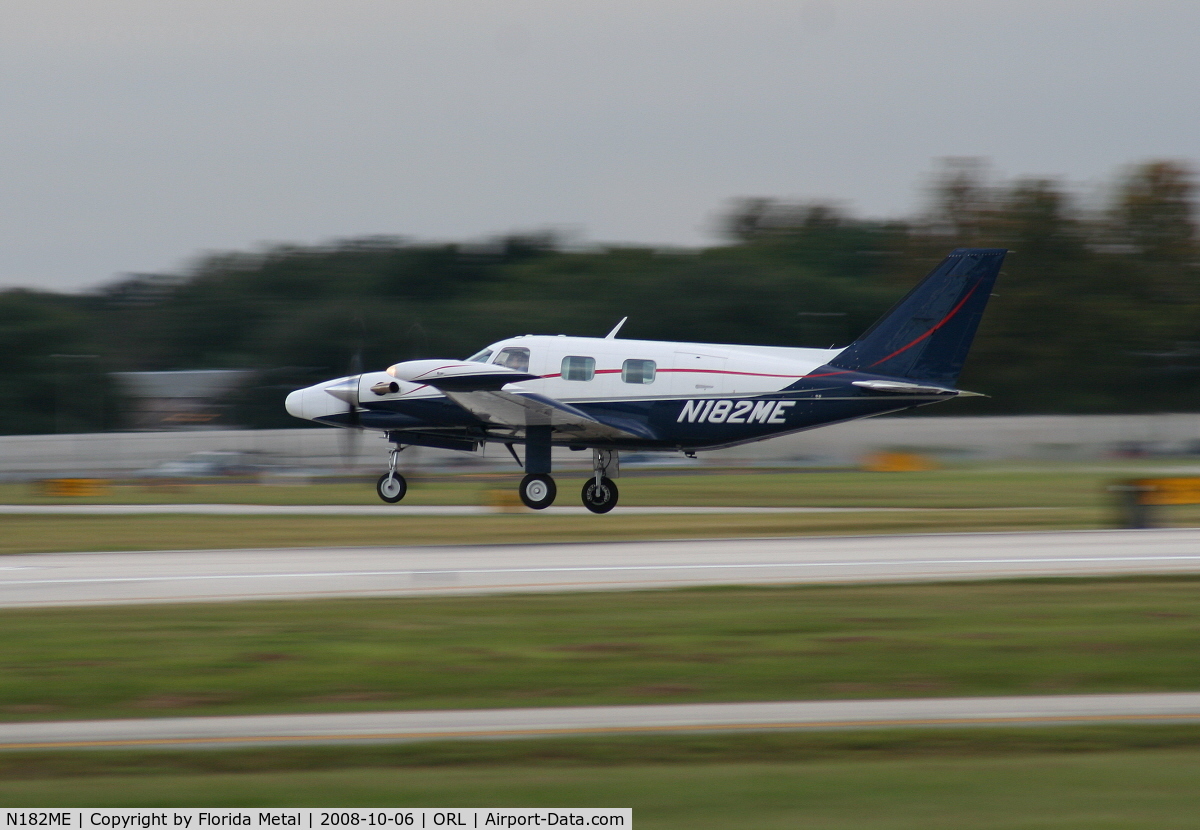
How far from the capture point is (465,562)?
1557 centimetres

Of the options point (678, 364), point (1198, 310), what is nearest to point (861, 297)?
point (1198, 310)

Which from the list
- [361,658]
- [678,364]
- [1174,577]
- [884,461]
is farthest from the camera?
[884,461]

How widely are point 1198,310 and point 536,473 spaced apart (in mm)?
52330

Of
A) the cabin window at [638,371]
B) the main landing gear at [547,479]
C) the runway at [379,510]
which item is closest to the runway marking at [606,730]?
the cabin window at [638,371]

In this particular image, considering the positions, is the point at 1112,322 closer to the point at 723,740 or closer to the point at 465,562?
the point at 465,562

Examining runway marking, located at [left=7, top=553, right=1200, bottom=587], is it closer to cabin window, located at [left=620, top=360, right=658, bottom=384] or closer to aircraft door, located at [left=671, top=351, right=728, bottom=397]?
aircraft door, located at [left=671, top=351, right=728, bottom=397]

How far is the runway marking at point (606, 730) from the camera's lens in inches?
291

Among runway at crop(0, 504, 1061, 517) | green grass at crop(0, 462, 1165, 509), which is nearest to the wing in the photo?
runway at crop(0, 504, 1061, 517)

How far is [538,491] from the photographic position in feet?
72.7

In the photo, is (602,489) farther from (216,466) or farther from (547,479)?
(216,466)

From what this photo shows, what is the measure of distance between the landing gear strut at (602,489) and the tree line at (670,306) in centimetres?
3002

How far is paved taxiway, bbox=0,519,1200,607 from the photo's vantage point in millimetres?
13453

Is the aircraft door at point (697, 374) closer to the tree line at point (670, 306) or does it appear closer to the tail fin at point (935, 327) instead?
the tail fin at point (935, 327)

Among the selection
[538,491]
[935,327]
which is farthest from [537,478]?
[935,327]
